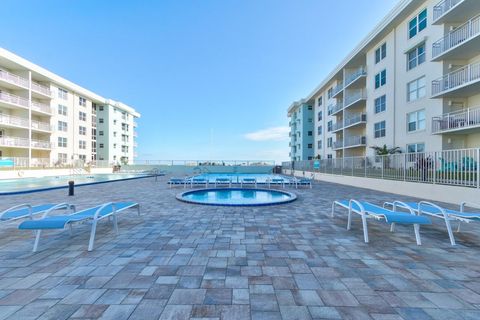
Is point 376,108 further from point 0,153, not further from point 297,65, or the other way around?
point 0,153

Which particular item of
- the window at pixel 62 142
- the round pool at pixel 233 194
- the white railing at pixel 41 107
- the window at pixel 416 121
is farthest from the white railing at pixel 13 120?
the window at pixel 416 121

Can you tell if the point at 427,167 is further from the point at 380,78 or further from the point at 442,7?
the point at 380,78

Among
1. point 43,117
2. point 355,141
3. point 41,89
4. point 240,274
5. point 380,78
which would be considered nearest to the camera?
point 240,274

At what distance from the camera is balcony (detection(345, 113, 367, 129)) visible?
2036cm

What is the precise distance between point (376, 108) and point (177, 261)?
21.2m

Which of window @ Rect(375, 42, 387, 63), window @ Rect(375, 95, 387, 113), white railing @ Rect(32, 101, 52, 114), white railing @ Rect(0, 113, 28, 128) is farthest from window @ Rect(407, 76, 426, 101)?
white railing @ Rect(32, 101, 52, 114)

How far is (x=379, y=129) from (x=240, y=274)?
20.1 metres

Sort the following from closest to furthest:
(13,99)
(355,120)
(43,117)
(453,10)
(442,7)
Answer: (453,10)
(442,7)
(355,120)
(13,99)
(43,117)

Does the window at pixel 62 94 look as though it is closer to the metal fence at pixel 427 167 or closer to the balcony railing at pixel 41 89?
the balcony railing at pixel 41 89

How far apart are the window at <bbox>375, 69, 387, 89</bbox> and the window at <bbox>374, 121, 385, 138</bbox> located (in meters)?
3.23

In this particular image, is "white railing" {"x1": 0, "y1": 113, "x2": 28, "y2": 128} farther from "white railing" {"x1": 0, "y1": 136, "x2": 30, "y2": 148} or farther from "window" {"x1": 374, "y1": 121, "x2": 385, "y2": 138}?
"window" {"x1": 374, "y1": 121, "x2": 385, "y2": 138}

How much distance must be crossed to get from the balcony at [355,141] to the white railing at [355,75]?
5.62 metres

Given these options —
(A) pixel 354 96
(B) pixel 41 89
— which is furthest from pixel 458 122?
(B) pixel 41 89

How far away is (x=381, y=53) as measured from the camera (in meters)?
18.3
